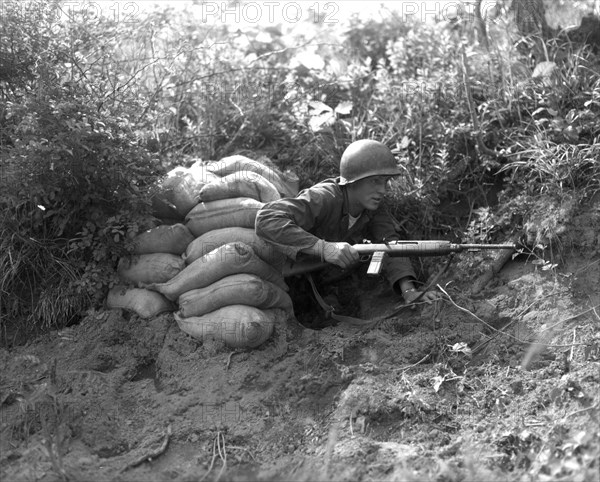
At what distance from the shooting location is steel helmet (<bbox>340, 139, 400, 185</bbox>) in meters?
6.17

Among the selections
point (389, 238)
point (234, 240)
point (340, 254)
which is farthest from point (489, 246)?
point (234, 240)

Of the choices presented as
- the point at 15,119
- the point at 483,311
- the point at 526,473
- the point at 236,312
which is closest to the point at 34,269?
the point at 15,119

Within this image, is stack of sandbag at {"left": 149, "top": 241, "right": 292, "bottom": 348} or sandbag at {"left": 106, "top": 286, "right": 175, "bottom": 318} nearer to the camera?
stack of sandbag at {"left": 149, "top": 241, "right": 292, "bottom": 348}

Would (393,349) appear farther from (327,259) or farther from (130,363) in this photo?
(130,363)

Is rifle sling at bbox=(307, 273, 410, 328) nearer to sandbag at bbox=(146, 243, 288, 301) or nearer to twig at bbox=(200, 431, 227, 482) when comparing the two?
sandbag at bbox=(146, 243, 288, 301)

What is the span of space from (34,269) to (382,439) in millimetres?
2969

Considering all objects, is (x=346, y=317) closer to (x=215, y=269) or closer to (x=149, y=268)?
(x=215, y=269)

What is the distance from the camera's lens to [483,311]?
19.1 feet

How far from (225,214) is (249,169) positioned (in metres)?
0.49

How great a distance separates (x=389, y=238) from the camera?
21.0 feet

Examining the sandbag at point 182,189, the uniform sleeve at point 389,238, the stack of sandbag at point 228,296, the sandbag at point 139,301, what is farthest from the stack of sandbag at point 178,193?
the uniform sleeve at point 389,238

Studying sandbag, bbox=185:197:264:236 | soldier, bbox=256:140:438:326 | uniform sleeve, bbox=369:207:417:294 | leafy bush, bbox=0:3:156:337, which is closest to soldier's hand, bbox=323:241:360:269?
soldier, bbox=256:140:438:326

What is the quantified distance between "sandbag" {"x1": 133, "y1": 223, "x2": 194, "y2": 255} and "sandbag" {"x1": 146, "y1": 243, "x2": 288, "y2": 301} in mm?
252

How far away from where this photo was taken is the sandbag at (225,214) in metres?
6.19
